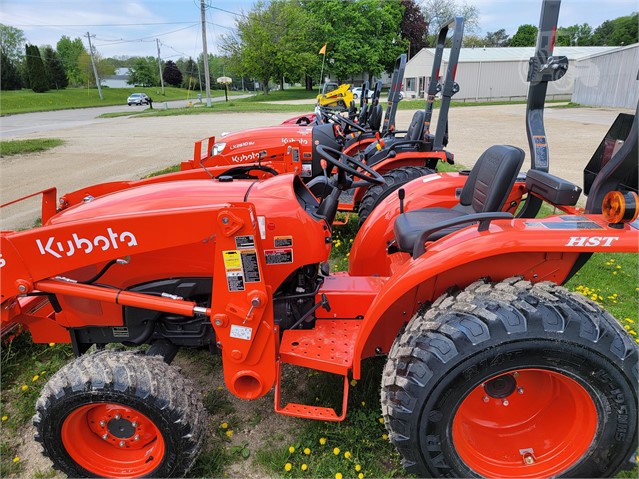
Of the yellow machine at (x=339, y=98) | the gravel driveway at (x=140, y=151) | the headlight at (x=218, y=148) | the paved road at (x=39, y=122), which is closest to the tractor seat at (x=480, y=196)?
the headlight at (x=218, y=148)

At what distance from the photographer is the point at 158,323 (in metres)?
2.24

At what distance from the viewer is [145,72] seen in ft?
222

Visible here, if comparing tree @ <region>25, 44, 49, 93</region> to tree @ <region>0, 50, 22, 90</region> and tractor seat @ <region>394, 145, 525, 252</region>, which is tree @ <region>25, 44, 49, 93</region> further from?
tractor seat @ <region>394, 145, 525, 252</region>

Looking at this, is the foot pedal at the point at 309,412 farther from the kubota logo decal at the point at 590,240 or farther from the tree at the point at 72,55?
the tree at the point at 72,55

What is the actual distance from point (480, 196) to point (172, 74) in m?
72.4

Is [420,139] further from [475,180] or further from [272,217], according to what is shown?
[272,217]

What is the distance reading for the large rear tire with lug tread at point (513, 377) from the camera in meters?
1.60

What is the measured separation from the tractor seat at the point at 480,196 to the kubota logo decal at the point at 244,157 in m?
3.22

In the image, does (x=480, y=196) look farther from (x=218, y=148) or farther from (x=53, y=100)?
(x=53, y=100)

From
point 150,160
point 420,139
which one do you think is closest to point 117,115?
point 150,160

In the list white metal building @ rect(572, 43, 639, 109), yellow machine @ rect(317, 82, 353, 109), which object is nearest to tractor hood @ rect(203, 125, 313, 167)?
yellow machine @ rect(317, 82, 353, 109)

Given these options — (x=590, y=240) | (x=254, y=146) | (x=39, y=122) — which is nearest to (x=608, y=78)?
(x=254, y=146)

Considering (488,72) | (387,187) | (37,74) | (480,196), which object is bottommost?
(387,187)

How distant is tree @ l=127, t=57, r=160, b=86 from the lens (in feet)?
221
